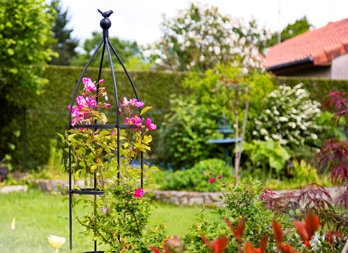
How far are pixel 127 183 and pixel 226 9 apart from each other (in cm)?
994

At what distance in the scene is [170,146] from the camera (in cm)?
772

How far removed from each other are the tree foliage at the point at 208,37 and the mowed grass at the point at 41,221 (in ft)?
20.4

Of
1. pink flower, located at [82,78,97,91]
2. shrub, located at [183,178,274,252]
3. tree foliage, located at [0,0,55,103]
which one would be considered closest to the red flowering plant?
pink flower, located at [82,78,97,91]

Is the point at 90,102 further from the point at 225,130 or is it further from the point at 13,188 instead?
the point at 225,130

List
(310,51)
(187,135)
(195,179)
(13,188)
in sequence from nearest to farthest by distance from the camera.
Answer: (195,179) → (13,188) → (187,135) → (310,51)

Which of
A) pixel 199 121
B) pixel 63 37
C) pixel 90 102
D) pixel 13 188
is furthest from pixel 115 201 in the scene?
pixel 63 37

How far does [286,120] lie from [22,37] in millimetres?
5112

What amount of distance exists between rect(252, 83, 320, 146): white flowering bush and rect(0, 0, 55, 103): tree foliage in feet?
14.0

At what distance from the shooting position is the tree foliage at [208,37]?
11273mm

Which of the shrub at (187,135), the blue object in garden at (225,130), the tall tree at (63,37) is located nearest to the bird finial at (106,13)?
the shrub at (187,135)

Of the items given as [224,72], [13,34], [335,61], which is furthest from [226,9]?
[13,34]

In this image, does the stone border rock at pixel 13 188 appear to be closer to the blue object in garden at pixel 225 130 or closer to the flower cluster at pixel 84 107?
the blue object in garden at pixel 225 130

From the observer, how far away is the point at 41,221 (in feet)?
16.1

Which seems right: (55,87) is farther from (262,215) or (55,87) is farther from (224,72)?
(262,215)
